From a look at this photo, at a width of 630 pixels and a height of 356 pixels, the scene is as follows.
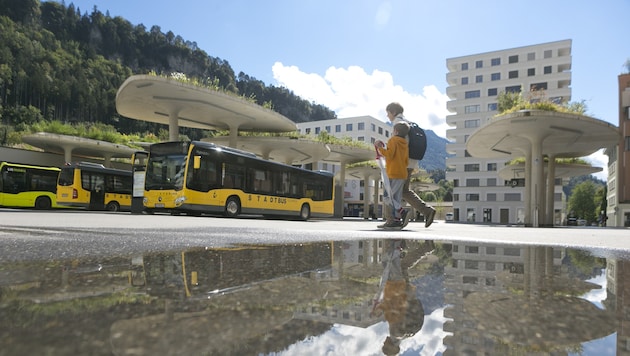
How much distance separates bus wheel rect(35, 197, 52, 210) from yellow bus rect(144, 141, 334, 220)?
1089cm

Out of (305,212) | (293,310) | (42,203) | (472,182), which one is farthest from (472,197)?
(293,310)

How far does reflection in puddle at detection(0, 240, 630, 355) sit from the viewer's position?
80 centimetres

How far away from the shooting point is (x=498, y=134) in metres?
22.8

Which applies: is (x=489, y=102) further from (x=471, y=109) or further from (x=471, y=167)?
(x=471, y=167)

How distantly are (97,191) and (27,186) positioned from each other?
3574 mm

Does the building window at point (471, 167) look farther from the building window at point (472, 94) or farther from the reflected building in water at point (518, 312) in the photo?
the reflected building in water at point (518, 312)

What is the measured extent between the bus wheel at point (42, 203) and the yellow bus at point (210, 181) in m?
10.9

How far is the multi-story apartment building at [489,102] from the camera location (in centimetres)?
6159

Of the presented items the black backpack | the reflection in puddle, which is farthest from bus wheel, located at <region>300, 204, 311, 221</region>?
the reflection in puddle

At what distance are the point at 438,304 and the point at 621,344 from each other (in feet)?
1.51

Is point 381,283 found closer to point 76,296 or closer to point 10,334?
point 76,296

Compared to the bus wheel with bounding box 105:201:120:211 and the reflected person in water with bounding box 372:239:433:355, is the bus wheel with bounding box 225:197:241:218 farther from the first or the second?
the reflected person in water with bounding box 372:239:433:355

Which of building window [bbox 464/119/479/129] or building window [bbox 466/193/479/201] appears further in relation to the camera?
building window [bbox 464/119/479/129]

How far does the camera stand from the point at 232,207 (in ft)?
50.9
